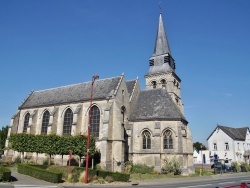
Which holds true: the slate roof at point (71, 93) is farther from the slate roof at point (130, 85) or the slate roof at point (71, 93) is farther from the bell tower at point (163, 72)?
the bell tower at point (163, 72)

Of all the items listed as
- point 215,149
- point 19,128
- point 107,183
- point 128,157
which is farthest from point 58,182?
point 215,149

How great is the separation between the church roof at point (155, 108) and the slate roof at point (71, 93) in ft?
15.4

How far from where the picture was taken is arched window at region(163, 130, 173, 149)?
28.5m

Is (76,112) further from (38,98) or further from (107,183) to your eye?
(107,183)

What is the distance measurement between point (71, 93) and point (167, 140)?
16192mm

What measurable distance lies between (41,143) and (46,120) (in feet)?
25.0

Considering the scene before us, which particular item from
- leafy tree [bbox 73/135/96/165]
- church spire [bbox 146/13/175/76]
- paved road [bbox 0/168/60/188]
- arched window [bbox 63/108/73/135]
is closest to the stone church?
arched window [bbox 63/108/73/135]

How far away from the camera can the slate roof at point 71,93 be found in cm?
3133

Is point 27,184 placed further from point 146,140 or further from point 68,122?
point 146,140

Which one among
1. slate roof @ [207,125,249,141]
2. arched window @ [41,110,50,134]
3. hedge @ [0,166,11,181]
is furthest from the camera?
slate roof @ [207,125,249,141]

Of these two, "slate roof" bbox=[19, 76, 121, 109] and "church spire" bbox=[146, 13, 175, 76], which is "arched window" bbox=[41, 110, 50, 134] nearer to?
"slate roof" bbox=[19, 76, 121, 109]

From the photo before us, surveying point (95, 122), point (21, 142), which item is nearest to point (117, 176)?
point (95, 122)

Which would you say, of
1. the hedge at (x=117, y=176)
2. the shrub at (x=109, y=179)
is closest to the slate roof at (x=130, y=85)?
Result: the hedge at (x=117, y=176)

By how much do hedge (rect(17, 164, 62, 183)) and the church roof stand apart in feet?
47.7
